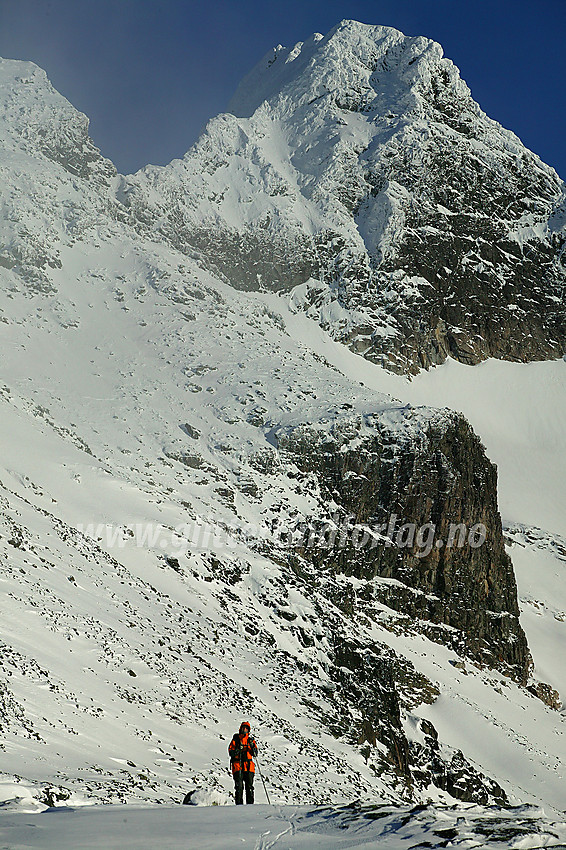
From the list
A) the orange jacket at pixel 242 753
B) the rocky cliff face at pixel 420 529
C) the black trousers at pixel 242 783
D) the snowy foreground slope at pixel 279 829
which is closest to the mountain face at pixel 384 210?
the rocky cliff face at pixel 420 529

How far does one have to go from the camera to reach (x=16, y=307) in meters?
62.3

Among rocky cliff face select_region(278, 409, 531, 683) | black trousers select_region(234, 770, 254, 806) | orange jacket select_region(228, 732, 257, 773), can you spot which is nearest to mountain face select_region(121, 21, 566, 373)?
rocky cliff face select_region(278, 409, 531, 683)

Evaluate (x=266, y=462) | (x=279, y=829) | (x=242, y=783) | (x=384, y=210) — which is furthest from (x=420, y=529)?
(x=384, y=210)

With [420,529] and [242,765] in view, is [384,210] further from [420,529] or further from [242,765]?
[242,765]

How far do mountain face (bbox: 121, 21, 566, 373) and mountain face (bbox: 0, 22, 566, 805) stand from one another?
46cm

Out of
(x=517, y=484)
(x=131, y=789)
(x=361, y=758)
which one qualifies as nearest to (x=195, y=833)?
(x=131, y=789)

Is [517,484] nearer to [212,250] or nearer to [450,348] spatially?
[450,348]

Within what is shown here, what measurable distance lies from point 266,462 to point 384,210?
64.2 metres

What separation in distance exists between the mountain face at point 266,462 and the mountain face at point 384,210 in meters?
0.46

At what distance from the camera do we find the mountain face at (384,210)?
9350 centimetres

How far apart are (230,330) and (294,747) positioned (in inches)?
1899

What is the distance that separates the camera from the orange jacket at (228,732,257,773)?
37.6ft

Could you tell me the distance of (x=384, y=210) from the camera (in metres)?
102

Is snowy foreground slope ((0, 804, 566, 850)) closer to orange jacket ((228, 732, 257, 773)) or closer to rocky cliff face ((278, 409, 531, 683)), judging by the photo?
orange jacket ((228, 732, 257, 773))
